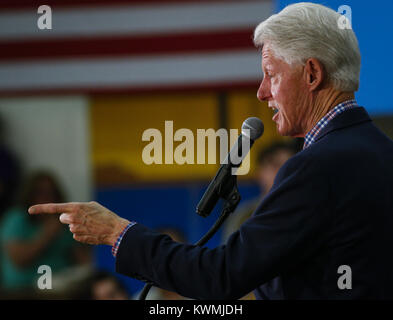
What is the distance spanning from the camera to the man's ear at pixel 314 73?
119 centimetres

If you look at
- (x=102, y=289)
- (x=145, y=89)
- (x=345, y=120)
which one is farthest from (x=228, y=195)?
(x=145, y=89)

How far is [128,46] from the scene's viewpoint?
13.0 ft

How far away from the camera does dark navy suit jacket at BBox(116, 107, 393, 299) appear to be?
3.50 ft

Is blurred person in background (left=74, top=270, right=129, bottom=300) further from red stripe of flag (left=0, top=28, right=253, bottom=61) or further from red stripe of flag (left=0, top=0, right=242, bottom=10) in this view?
red stripe of flag (left=0, top=0, right=242, bottom=10)

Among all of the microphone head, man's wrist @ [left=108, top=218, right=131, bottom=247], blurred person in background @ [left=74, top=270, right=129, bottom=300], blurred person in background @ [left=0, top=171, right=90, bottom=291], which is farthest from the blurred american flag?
man's wrist @ [left=108, top=218, right=131, bottom=247]

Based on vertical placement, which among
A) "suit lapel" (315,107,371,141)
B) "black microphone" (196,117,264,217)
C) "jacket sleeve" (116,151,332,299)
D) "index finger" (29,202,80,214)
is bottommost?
"jacket sleeve" (116,151,332,299)

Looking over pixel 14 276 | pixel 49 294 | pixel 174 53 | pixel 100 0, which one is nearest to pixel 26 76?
pixel 100 0

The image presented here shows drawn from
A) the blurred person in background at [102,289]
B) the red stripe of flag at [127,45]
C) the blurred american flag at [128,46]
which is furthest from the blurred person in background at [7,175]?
the blurred person in background at [102,289]

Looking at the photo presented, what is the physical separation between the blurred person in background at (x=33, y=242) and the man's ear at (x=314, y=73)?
91.1 inches

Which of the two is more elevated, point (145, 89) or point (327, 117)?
point (145, 89)

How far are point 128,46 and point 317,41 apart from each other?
113 inches

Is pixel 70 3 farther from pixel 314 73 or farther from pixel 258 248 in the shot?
pixel 258 248

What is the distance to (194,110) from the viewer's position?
3.77 metres
